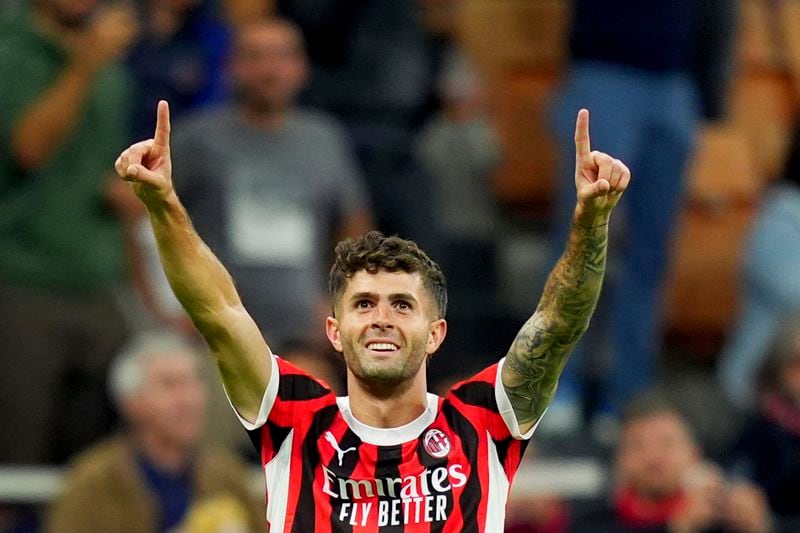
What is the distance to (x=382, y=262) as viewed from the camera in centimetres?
525

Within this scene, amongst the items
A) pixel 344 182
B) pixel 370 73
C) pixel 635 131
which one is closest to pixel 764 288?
pixel 635 131

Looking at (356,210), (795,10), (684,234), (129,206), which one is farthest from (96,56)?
(795,10)

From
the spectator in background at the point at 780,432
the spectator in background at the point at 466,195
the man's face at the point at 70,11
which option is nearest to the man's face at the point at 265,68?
the man's face at the point at 70,11

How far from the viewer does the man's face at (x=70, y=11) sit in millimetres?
8781

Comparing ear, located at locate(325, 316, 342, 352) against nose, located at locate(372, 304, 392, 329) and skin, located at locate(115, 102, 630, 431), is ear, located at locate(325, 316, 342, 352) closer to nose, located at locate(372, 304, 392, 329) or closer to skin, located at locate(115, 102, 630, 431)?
skin, located at locate(115, 102, 630, 431)

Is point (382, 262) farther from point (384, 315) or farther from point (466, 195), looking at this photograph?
point (466, 195)

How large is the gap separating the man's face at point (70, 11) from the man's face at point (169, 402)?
4.98ft

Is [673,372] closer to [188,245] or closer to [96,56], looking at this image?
[96,56]

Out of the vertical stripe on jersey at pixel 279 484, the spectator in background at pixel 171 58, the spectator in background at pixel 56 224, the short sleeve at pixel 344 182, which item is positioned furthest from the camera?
the spectator in background at pixel 171 58

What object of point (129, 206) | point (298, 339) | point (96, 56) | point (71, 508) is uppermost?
point (96, 56)

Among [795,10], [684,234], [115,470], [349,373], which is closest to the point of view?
[349,373]

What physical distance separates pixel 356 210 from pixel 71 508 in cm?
207

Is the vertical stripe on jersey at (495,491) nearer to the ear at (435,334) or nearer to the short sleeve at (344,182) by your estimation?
the ear at (435,334)

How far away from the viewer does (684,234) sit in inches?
419
